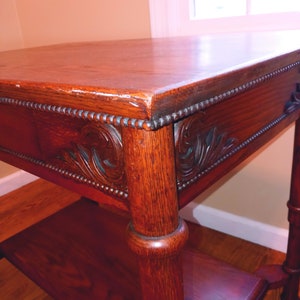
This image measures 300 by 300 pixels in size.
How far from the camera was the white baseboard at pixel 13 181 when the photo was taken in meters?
1.72

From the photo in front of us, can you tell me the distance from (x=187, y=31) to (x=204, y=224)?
0.72 m

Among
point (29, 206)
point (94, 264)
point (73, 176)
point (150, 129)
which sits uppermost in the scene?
point (150, 129)

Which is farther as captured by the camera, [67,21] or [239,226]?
[67,21]

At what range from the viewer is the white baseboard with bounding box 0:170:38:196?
1.72m

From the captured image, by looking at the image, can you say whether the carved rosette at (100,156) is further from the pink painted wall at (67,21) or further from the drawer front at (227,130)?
the pink painted wall at (67,21)

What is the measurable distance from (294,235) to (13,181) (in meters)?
1.39

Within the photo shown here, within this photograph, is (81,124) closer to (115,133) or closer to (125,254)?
(115,133)

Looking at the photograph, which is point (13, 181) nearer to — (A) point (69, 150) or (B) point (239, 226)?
(B) point (239, 226)

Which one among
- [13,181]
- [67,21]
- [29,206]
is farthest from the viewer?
[13,181]

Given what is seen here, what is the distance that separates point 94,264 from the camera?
898 millimetres

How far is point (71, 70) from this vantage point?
483 mm

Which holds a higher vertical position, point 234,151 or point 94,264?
point 234,151

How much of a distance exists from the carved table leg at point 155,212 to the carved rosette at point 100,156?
0.09 feet

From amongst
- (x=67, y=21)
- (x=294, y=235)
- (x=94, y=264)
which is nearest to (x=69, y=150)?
(x=94, y=264)
